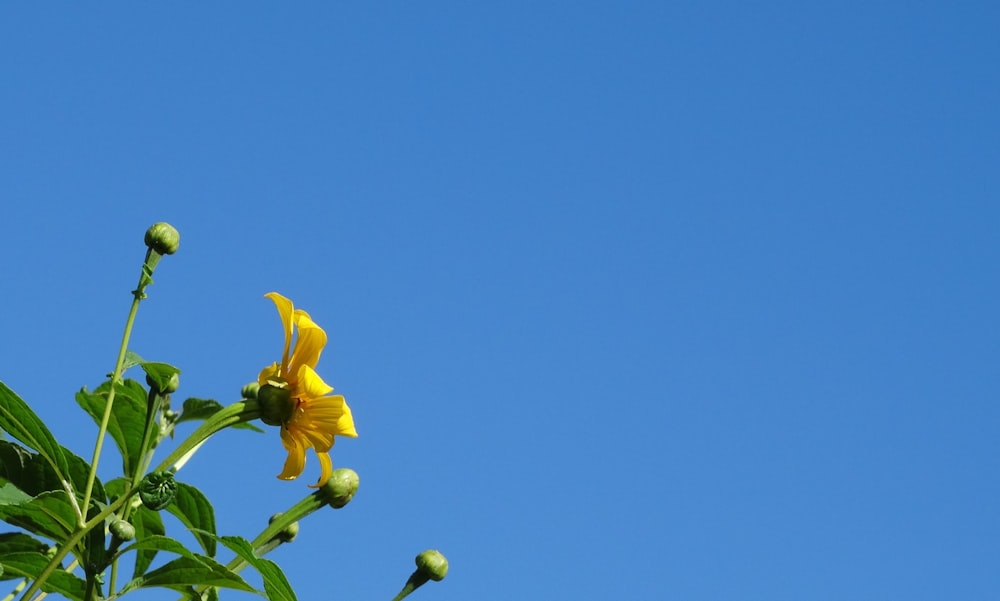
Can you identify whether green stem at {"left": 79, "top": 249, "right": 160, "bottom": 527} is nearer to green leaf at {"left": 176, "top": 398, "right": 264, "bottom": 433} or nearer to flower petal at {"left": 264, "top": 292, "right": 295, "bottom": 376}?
flower petal at {"left": 264, "top": 292, "right": 295, "bottom": 376}

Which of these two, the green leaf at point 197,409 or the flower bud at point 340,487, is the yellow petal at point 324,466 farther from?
the green leaf at point 197,409

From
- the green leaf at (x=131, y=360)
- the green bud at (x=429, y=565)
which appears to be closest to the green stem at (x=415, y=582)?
the green bud at (x=429, y=565)

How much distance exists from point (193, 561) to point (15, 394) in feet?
1.52

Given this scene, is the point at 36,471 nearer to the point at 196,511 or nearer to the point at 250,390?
the point at 196,511

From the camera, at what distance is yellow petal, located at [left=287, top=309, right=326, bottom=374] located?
7.59 ft

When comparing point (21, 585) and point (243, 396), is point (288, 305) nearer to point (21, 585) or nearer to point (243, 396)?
point (243, 396)

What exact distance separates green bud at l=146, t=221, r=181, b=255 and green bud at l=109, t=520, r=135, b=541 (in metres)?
0.61

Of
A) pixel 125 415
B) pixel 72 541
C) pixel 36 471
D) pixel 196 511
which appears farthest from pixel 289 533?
pixel 72 541

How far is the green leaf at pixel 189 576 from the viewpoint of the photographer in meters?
2.12

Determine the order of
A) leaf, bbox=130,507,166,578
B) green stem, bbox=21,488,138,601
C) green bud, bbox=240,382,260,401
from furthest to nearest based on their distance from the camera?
green bud, bbox=240,382,260,401 < leaf, bbox=130,507,166,578 < green stem, bbox=21,488,138,601

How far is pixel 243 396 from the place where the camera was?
290 cm

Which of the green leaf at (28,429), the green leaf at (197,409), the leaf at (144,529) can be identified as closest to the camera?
the green leaf at (28,429)

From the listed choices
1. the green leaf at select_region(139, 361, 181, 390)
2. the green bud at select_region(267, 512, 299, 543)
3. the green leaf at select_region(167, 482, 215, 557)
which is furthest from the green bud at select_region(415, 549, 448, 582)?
the green leaf at select_region(139, 361, 181, 390)

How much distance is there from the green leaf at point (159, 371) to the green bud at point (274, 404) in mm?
202
